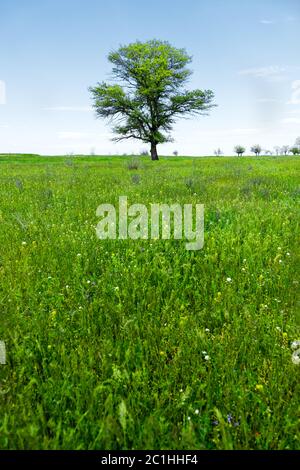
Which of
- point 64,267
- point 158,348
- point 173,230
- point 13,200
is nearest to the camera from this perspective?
point 158,348

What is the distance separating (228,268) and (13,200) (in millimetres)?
6093

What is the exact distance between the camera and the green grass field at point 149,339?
7.58 feet

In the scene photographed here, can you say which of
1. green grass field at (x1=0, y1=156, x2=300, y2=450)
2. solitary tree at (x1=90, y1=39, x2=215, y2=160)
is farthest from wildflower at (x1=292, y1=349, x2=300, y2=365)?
solitary tree at (x1=90, y1=39, x2=215, y2=160)

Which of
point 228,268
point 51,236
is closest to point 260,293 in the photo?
point 228,268

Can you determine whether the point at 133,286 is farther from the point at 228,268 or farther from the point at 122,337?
the point at 228,268

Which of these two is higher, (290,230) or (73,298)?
(290,230)

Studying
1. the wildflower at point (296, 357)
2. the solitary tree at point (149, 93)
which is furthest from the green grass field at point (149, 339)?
the solitary tree at point (149, 93)

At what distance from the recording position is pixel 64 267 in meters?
4.73

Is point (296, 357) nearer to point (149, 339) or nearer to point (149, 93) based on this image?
point (149, 339)

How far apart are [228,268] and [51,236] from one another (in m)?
2.90

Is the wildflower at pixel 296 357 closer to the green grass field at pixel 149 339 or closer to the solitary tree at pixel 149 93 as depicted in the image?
the green grass field at pixel 149 339
